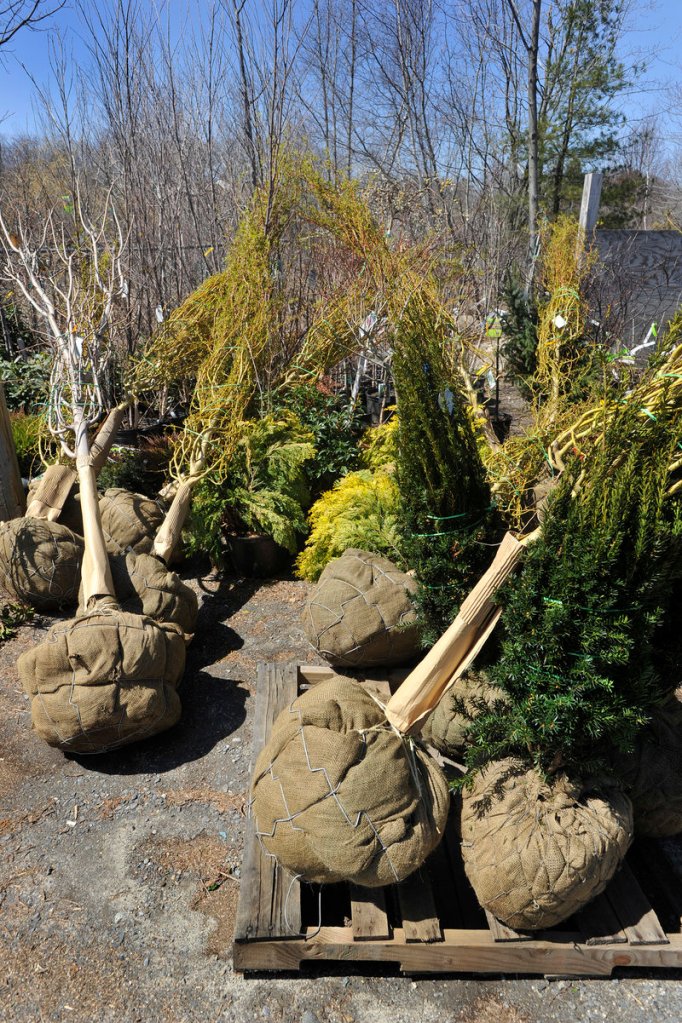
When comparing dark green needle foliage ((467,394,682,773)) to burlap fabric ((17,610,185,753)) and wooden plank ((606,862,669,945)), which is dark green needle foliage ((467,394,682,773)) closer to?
wooden plank ((606,862,669,945))

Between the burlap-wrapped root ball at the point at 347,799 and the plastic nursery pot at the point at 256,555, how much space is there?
2.67 m

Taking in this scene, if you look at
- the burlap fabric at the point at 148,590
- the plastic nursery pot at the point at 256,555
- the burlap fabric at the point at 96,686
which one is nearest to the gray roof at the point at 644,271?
the plastic nursery pot at the point at 256,555

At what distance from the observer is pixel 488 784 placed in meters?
2.42

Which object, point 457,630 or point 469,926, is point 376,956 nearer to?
point 469,926

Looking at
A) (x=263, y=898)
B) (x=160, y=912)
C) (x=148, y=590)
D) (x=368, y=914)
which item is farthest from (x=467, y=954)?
(x=148, y=590)

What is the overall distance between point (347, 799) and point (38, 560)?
2994 mm

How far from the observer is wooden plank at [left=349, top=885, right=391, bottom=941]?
225cm

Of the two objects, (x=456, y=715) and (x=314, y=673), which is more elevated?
(x=456, y=715)

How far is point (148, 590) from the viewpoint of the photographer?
161 inches

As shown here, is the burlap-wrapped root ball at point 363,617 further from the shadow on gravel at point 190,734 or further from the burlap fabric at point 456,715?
the shadow on gravel at point 190,734

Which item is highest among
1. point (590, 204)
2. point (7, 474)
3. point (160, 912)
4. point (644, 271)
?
point (590, 204)

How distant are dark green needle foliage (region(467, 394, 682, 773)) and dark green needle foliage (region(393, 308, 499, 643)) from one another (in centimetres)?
32

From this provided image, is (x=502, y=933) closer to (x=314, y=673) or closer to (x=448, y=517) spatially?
(x=448, y=517)

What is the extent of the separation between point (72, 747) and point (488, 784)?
1.93 metres
